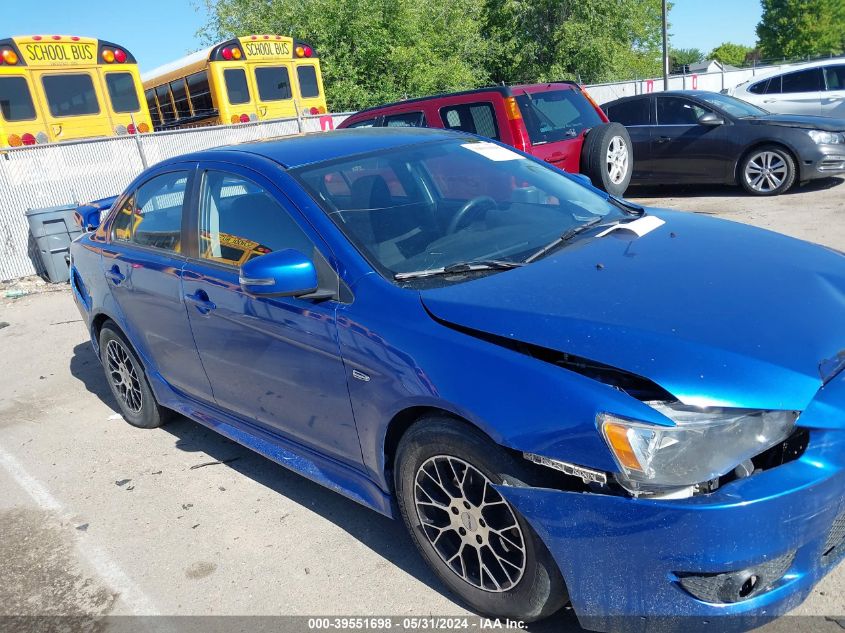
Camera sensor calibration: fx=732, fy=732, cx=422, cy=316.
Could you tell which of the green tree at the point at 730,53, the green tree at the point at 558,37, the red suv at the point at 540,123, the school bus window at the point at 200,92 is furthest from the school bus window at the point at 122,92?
the green tree at the point at 730,53

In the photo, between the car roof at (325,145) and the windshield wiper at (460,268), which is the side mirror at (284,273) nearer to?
the windshield wiper at (460,268)

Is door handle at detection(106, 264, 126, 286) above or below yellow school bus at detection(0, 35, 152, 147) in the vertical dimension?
below

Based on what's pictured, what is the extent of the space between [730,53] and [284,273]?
118 meters

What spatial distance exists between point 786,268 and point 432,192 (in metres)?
1.55

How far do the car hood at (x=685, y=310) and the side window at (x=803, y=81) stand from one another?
12.4 metres

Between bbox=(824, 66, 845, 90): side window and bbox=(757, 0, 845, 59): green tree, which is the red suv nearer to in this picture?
bbox=(824, 66, 845, 90): side window

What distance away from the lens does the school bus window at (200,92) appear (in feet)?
50.1

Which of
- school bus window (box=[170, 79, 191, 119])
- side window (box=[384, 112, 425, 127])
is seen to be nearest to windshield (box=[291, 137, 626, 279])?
side window (box=[384, 112, 425, 127])

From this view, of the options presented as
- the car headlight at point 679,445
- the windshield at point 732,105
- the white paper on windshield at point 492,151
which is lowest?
the car headlight at point 679,445

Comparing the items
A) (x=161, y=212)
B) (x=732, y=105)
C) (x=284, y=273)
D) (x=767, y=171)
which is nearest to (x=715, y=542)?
(x=284, y=273)

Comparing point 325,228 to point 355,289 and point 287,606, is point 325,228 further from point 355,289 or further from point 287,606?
point 287,606

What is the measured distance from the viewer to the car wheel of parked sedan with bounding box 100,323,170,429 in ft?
15.2

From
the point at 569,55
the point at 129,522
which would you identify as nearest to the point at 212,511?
the point at 129,522

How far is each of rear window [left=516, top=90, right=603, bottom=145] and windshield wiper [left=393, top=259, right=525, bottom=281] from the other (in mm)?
5556
